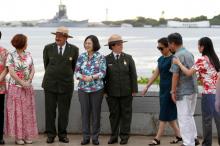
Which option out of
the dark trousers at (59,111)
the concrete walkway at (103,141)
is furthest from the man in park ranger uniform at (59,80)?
the concrete walkway at (103,141)

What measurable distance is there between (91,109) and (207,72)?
6.39 ft

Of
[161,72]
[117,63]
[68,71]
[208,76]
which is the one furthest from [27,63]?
[208,76]

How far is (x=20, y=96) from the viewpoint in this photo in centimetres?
883

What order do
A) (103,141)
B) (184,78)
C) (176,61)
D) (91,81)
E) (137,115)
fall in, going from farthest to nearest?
1. (137,115)
2. (103,141)
3. (91,81)
4. (184,78)
5. (176,61)

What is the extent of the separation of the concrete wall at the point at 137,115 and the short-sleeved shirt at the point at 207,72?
144 cm

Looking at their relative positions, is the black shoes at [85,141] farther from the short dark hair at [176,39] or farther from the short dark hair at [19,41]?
the short dark hair at [176,39]

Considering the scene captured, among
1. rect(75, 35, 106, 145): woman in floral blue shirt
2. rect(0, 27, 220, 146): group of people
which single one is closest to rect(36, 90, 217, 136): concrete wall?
rect(0, 27, 220, 146): group of people

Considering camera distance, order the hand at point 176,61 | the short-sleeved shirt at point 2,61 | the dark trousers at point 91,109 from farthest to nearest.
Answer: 1. the dark trousers at point 91,109
2. the short-sleeved shirt at point 2,61
3. the hand at point 176,61

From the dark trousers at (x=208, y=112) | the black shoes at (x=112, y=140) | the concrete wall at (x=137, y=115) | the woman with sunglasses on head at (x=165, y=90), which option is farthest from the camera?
the concrete wall at (x=137, y=115)

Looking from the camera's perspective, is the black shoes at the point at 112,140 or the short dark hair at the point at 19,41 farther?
the black shoes at the point at 112,140

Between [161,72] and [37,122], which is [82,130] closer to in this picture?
[37,122]

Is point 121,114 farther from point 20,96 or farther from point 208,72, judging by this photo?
point 208,72

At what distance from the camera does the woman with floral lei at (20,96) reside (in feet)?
28.6

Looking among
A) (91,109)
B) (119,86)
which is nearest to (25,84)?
(91,109)
